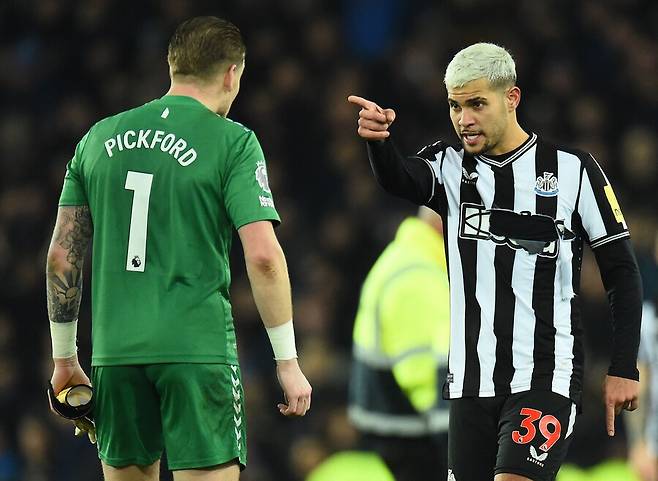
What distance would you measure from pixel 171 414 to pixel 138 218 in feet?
1.93

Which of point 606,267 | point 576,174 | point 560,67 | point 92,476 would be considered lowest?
point 92,476

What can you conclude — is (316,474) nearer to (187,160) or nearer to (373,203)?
(373,203)

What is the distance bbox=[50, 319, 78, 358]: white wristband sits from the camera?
13.6 feet

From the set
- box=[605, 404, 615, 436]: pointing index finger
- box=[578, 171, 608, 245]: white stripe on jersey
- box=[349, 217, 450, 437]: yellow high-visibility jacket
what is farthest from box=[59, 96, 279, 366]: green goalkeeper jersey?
box=[349, 217, 450, 437]: yellow high-visibility jacket

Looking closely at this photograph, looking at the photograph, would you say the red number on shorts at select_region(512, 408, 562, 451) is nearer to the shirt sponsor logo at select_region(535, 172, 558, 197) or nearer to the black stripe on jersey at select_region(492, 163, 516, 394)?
the black stripe on jersey at select_region(492, 163, 516, 394)

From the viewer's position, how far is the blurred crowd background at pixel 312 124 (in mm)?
8969

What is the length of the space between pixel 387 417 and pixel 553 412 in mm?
1949

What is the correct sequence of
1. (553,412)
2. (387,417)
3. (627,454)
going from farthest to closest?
(627,454) → (387,417) → (553,412)

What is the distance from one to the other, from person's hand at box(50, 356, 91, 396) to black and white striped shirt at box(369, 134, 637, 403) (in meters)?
1.16

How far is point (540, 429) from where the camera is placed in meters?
4.18

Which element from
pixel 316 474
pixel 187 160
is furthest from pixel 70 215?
pixel 316 474

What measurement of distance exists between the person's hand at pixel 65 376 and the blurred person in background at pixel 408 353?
2059mm

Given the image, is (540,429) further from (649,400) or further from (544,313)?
(649,400)

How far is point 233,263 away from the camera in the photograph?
977 centimetres
